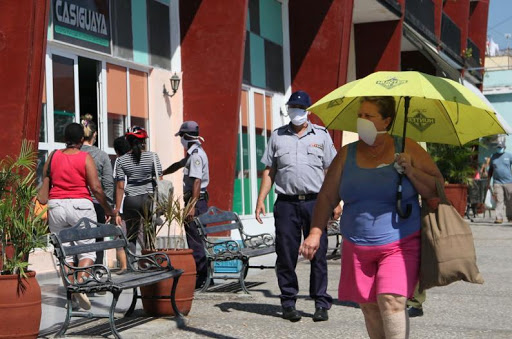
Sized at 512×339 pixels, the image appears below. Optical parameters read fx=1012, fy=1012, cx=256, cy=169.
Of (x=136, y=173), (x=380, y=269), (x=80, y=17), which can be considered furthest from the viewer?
(x=80, y=17)

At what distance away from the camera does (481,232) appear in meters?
22.4

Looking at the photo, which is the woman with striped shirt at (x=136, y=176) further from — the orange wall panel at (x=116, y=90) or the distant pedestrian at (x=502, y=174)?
the distant pedestrian at (x=502, y=174)

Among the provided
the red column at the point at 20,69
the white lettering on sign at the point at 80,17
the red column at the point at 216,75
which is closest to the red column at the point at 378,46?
the red column at the point at 216,75

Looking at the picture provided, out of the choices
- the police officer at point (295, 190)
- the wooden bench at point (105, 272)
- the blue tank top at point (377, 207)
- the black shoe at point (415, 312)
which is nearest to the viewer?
the blue tank top at point (377, 207)

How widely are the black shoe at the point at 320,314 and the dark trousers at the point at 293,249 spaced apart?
3.2 inches

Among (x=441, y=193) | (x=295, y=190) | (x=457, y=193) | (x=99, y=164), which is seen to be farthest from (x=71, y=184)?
(x=457, y=193)

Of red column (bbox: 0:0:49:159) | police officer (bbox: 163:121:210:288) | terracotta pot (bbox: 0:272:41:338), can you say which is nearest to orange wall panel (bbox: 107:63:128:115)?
police officer (bbox: 163:121:210:288)

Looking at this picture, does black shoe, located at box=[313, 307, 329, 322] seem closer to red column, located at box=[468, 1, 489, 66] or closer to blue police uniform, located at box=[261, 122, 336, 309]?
blue police uniform, located at box=[261, 122, 336, 309]

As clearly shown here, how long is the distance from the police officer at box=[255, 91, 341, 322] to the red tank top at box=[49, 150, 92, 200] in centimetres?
163

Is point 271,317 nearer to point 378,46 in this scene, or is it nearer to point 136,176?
point 136,176

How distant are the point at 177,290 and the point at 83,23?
A: 582 cm

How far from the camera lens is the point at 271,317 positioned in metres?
9.04

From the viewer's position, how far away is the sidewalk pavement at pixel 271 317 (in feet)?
26.6

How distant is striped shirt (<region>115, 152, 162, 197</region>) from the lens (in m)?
11.3
